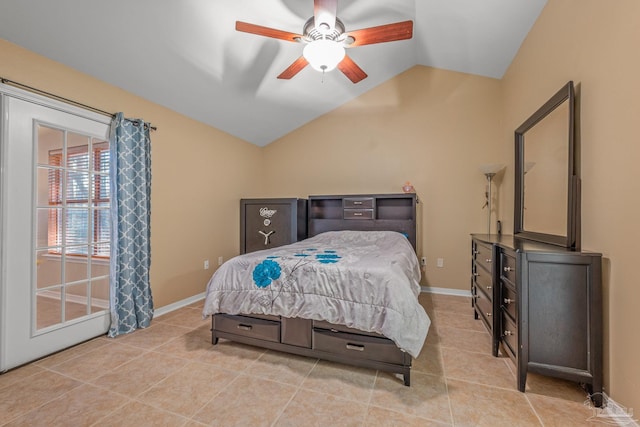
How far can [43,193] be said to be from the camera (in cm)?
218

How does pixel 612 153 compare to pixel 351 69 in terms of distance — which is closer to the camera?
pixel 612 153

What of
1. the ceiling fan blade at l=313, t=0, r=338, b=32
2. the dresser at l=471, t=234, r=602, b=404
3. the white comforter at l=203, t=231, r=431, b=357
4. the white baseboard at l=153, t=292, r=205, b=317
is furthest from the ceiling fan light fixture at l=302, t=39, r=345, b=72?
the white baseboard at l=153, t=292, r=205, b=317

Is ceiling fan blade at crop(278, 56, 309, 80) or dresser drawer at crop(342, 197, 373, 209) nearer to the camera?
ceiling fan blade at crop(278, 56, 309, 80)

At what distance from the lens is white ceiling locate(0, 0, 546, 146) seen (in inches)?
77.9

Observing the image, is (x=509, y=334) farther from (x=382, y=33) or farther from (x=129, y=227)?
(x=129, y=227)

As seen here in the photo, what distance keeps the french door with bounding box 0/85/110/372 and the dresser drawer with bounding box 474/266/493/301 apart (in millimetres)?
3393

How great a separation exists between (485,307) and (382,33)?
7.78 ft

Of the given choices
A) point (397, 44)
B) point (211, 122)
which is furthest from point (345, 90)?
point (211, 122)

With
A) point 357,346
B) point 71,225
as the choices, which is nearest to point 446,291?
point 357,346

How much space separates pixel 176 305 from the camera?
3221 mm

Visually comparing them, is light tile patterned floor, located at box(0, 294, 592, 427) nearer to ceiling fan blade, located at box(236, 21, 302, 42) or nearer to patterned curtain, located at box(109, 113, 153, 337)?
patterned curtain, located at box(109, 113, 153, 337)

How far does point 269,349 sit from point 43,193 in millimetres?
2188

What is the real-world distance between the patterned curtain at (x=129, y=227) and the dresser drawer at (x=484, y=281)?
3141 mm

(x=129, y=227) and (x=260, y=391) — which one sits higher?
(x=129, y=227)
